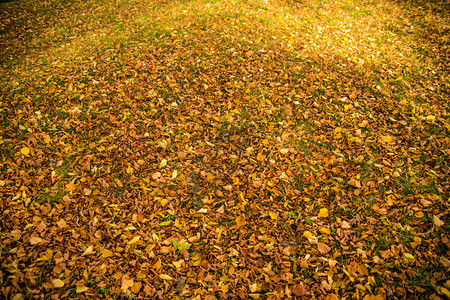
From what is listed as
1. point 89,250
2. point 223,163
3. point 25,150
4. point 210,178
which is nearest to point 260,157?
point 223,163

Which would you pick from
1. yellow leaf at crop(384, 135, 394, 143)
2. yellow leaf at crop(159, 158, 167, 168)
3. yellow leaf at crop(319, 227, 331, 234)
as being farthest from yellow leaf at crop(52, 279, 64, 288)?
yellow leaf at crop(384, 135, 394, 143)

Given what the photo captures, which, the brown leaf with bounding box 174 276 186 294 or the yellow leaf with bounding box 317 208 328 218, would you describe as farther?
the yellow leaf with bounding box 317 208 328 218

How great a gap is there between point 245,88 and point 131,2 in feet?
21.1

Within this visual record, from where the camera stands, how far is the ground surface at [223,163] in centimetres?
262

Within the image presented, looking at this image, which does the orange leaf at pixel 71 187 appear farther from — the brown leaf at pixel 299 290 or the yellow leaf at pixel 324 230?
the yellow leaf at pixel 324 230

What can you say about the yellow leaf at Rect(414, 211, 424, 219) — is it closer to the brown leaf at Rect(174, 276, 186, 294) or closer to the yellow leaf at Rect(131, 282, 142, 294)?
the brown leaf at Rect(174, 276, 186, 294)

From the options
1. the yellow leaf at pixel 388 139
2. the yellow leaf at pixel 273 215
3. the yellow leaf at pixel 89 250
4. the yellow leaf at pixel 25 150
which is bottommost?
the yellow leaf at pixel 89 250

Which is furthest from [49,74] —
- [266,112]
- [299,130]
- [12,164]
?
[299,130]

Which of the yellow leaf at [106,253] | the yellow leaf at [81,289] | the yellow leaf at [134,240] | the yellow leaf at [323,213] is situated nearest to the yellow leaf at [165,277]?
the yellow leaf at [134,240]

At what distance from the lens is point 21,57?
18.3ft

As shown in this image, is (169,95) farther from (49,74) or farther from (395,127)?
(395,127)

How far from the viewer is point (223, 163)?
12.0 ft

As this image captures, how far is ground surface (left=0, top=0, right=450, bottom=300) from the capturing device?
2621 mm

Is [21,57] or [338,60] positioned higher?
[338,60]
